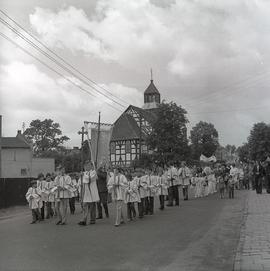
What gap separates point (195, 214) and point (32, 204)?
5.69 metres

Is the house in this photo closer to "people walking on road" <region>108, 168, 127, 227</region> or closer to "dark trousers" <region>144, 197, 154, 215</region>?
"dark trousers" <region>144, 197, 154, 215</region>

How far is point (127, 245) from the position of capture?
1145 cm

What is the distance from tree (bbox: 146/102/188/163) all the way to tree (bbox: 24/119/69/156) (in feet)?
182

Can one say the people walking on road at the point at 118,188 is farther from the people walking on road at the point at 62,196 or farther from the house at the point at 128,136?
the house at the point at 128,136

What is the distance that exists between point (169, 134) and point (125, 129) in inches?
1035

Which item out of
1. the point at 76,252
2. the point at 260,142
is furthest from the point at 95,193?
the point at 260,142

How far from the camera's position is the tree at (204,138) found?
349ft

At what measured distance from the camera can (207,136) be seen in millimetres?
112688

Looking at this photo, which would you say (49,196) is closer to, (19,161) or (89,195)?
(89,195)


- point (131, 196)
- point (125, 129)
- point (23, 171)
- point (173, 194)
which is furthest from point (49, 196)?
point (125, 129)

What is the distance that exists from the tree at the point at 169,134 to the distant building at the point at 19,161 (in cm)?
1957

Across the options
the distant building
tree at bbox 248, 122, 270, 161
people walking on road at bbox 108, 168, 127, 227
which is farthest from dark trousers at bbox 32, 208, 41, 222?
tree at bbox 248, 122, 270, 161

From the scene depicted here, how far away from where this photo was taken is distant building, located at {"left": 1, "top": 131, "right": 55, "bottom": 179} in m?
71.4

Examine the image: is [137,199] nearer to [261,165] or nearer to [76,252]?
[76,252]
